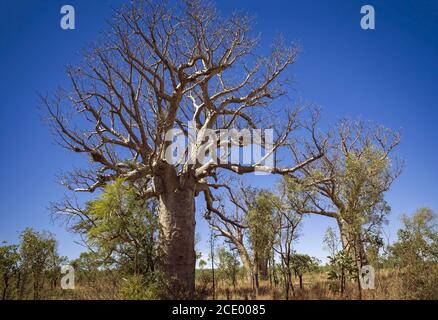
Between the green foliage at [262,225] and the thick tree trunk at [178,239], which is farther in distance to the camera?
the green foliage at [262,225]

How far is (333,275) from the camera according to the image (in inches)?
394

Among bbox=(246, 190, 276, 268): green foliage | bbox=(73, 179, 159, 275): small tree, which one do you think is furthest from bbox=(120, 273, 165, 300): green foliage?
bbox=(246, 190, 276, 268): green foliage

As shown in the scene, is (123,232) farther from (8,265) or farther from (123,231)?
(8,265)

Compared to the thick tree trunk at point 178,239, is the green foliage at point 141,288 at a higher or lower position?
lower

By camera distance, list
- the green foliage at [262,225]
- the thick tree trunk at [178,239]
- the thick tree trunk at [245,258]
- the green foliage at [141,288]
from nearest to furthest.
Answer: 1. the green foliage at [141,288]
2. the thick tree trunk at [178,239]
3. the green foliage at [262,225]
4. the thick tree trunk at [245,258]

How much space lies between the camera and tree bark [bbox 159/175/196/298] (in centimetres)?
859

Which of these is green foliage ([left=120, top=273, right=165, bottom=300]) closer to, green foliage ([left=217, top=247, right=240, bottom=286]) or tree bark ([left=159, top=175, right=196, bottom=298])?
tree bark ([left=159, top=175, right=196, bottom=298])

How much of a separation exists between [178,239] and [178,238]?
0.09ft

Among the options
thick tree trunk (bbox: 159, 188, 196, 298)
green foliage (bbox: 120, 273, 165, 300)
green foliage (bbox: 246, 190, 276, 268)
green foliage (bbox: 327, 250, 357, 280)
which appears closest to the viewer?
green foliage (bbox: 120, 273, 165, 300)

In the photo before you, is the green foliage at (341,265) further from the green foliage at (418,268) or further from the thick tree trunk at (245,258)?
the thick tree trunk at (245,258)

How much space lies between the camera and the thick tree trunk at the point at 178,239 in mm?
8594

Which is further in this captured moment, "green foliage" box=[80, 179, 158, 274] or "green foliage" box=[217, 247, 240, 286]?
"green foliage" box=[217, 247, 240, 286]

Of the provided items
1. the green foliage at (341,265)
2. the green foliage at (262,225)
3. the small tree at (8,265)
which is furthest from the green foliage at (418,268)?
the small tree at (8,265)

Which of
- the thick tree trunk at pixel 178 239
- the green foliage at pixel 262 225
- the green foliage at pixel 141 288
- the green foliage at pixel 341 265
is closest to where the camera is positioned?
the green foliage at pixel 141 288
